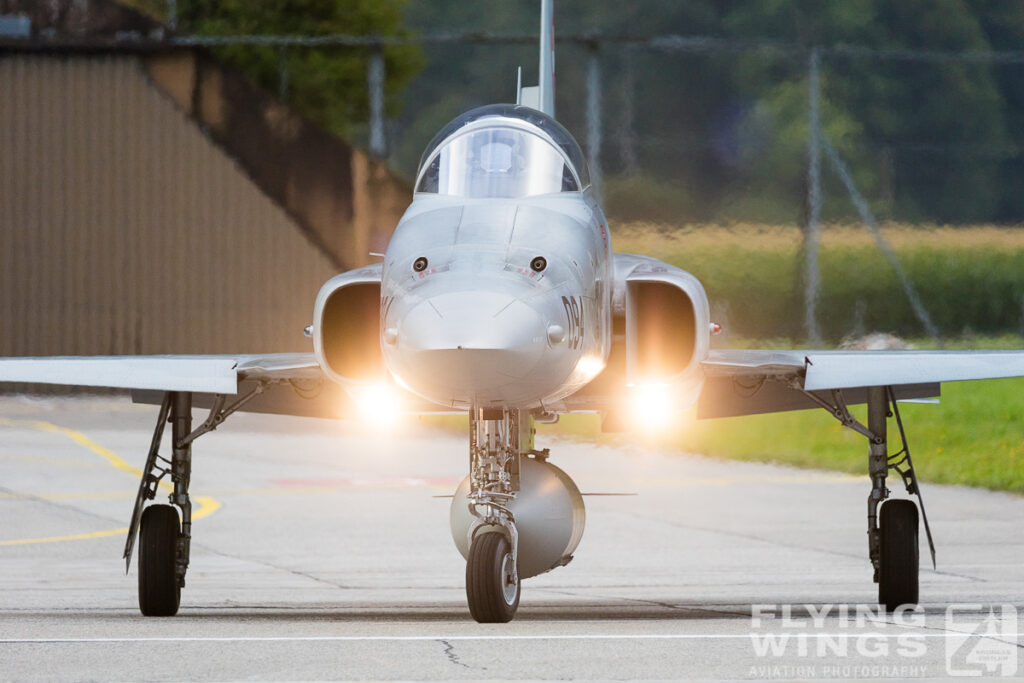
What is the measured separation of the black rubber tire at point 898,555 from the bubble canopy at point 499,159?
3.20 metres

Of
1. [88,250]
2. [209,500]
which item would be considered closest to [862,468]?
[209,500]

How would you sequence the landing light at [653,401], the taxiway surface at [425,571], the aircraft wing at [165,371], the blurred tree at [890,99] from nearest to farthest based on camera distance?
1. the taxiway surface at [425,571]
2. the landing light at [653,401]
3. the aircraft wing at [165,371]
4. the blurred tree at [890,99]

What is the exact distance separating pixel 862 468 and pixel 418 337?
18.2 meters

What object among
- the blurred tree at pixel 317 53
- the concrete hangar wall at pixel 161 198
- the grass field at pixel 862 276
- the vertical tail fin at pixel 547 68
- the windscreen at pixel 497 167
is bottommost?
the windscreen at pixel 497 167

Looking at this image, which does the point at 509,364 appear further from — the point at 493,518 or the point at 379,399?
the point at 379,399

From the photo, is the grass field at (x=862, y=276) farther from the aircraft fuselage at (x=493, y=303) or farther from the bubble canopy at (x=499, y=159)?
the aircraft fuselage at (x=493, y=303)

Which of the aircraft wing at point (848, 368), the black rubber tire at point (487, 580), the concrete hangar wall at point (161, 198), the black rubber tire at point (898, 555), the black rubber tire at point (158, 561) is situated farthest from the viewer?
the concrete hangar wall at point (161, 198)

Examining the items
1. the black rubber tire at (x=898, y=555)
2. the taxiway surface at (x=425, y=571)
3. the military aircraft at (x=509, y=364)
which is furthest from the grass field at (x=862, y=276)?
the black rubber tire at (x=898, y=555)

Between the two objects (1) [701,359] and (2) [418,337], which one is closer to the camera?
(2) [418,337]

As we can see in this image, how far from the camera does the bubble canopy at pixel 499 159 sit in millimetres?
10992

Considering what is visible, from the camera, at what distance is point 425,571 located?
1680 centimetres

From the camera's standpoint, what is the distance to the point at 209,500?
24109mm

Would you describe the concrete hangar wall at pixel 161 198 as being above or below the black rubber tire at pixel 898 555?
above

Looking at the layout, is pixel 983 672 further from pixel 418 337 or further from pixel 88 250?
pixel 88 250
